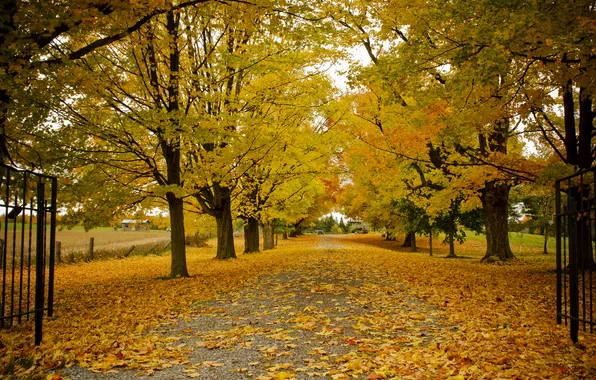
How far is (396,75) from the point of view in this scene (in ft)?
33.2

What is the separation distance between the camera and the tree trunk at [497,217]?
16.6 m

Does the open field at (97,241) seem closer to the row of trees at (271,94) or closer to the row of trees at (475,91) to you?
the row of trees at (271,94)

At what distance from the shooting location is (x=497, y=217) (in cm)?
1681

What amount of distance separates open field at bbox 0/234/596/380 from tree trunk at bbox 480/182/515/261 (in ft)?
22.2

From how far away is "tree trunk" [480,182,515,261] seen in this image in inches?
655

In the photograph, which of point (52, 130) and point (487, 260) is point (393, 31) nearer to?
point (487, 260)

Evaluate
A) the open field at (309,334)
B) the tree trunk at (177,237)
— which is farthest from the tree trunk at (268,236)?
the open field at (309,334)

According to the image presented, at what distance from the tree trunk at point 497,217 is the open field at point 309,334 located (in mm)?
6776

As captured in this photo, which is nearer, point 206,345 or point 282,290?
point 206,345

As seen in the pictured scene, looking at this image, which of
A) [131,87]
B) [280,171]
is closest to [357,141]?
[280,171]

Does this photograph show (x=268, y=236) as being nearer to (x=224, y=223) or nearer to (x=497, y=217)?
(x=224, y=223)

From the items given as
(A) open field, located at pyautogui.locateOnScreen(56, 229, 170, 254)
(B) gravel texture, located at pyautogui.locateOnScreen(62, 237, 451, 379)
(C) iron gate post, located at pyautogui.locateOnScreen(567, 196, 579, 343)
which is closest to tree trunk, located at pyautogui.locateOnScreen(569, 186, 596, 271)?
(C) iron gate post, located at pyautogui.locateOnScreen(567, 196, 579, 343)

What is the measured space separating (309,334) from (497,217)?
13.6 meters

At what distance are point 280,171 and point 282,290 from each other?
34.1ft
